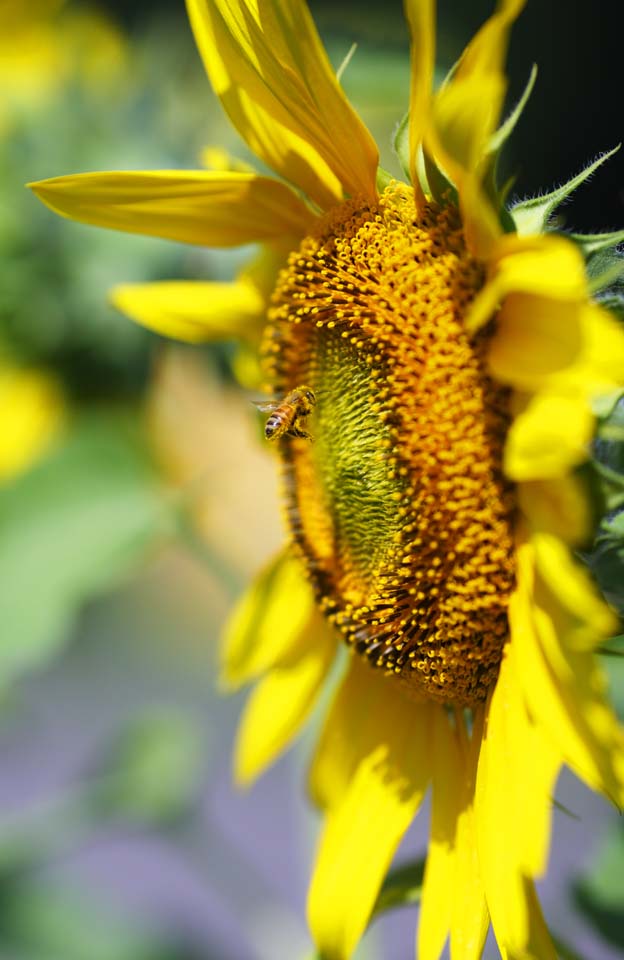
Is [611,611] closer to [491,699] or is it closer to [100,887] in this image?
[491,699]

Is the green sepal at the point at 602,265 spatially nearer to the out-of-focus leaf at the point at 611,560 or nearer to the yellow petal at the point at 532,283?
the yellow petal at the point at 532,283

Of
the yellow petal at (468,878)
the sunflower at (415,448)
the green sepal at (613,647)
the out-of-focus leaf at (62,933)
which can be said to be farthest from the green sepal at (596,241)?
the out-of-focus leaf at (62,933)

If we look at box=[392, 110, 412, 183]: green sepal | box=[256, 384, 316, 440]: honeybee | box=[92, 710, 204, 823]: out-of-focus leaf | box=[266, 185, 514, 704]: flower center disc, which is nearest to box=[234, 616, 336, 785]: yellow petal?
box=[266, 185, 514, 704]: flower center disc

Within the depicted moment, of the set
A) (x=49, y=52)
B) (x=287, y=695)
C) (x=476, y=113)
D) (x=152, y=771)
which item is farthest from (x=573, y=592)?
(x=49, y=52)

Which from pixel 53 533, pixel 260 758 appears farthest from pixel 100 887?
pixel 260 758

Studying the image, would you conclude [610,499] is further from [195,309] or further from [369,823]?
[195,309]

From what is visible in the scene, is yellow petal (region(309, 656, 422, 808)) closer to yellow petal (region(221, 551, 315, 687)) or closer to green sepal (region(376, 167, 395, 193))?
yellow petal (region(221, 551, 315, 687))
